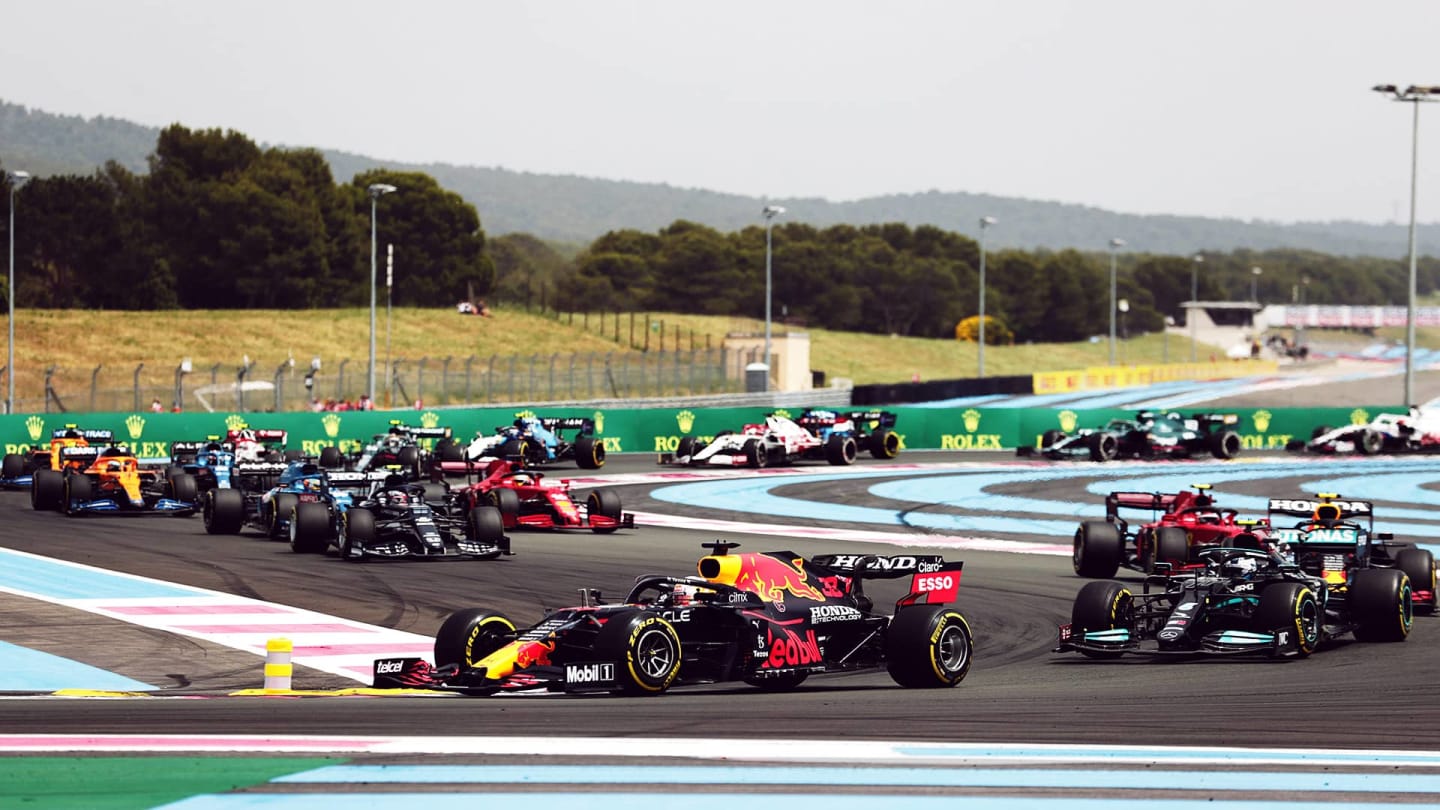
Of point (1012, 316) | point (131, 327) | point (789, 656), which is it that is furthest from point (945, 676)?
point (1012, 316)

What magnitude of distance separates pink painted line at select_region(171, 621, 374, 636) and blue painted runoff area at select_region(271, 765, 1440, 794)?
835 cm

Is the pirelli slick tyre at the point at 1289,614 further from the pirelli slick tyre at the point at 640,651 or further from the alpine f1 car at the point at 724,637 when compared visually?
the pirelli slick tyre at the point at 640,651

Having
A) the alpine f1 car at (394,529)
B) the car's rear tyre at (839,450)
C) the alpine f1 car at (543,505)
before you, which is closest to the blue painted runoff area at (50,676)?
the alpine f1 car at (394,529)

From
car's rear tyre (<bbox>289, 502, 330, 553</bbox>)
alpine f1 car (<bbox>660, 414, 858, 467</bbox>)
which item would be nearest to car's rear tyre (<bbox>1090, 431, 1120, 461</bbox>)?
alpine f1 car (<bbox>660, 414, 858, 467</bbox>)

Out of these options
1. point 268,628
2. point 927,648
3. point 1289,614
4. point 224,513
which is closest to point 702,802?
point 927,648

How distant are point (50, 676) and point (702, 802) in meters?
8.13

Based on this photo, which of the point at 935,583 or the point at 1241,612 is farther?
the point at 1241,612

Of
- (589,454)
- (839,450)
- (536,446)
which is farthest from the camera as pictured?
(839,450)

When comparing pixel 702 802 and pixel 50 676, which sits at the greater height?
pixel 702 802

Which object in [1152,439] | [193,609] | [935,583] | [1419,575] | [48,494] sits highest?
[935,583]

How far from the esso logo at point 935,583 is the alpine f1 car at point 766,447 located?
30317 mm

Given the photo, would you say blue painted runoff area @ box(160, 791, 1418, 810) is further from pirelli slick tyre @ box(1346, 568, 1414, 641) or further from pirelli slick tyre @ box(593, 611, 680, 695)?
pirelli slick tyre @ box(1346, 568, 1414, 641)

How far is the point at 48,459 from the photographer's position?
37719mm

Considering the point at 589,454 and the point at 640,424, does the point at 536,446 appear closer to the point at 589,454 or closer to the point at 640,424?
the point at 589,454
